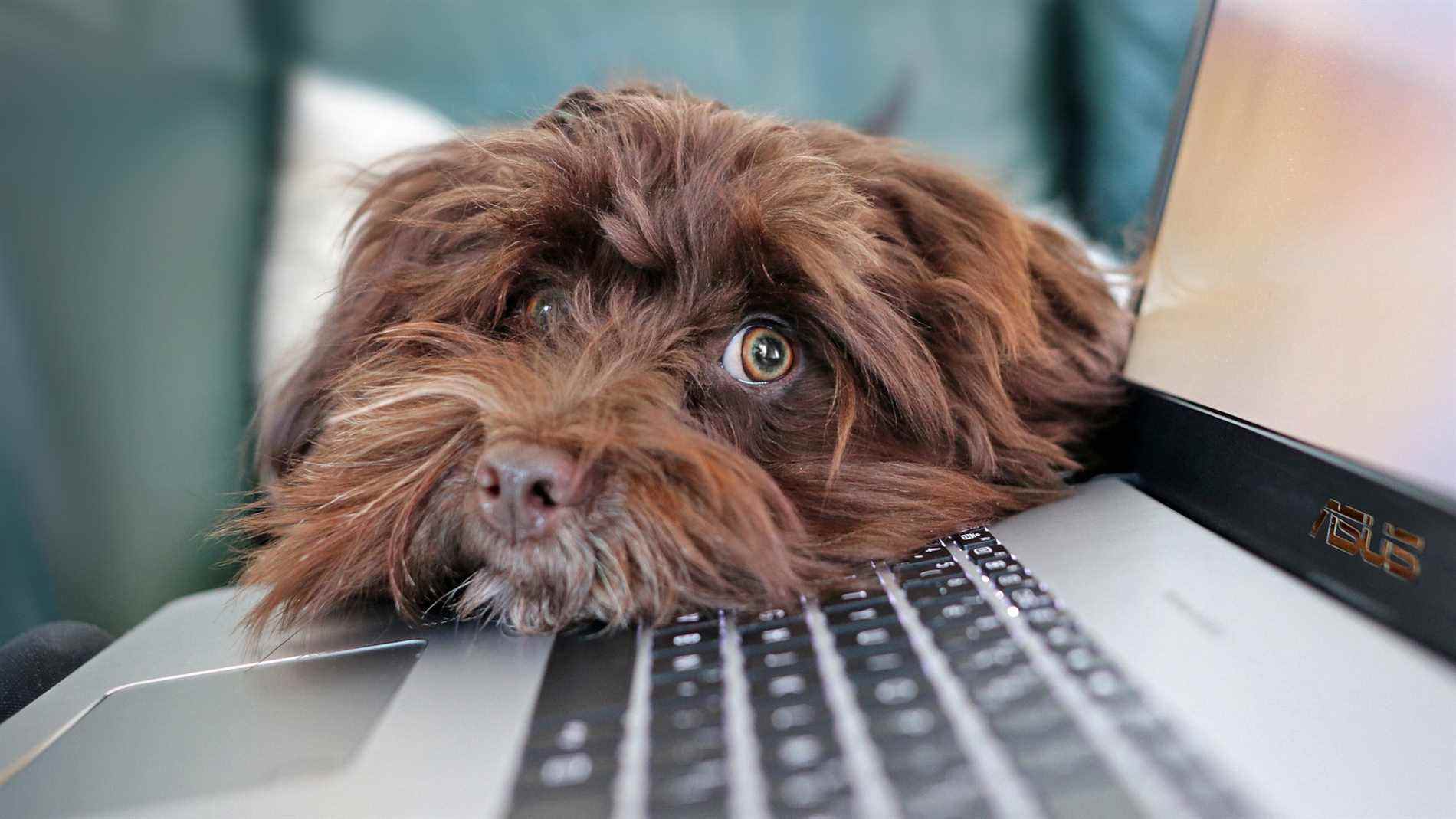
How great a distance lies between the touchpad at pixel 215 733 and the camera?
886 mm

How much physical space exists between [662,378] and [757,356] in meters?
0.18

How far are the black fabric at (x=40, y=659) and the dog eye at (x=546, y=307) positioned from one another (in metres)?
0.89

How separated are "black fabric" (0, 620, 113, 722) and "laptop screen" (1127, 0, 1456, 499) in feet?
5.84

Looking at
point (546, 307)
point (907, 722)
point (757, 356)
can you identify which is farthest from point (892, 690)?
point (546, 307)

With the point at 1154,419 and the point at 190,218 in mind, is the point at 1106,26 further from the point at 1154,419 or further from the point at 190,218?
the point at 190,218

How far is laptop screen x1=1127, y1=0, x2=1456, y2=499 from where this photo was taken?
0.91 m

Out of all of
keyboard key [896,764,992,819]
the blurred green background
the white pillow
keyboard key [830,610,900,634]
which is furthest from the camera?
the white pillow

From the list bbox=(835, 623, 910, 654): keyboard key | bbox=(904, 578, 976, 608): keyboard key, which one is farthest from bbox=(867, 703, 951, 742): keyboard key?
bbox=(904, 578, 976, 608): keyboard key

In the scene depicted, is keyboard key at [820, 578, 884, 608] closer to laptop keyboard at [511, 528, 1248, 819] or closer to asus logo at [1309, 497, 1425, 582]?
laptop keyboard at [511, 528, 1248, 819]

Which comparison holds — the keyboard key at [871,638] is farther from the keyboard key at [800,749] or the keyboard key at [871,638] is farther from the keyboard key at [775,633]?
the keyboard key at [800,749]

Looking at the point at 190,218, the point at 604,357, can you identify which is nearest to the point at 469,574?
the point at 604,357

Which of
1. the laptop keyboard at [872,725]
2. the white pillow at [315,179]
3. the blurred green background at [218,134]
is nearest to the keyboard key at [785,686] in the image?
the laptop keyboard at [872,725]

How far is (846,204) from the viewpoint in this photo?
1405 millimetres

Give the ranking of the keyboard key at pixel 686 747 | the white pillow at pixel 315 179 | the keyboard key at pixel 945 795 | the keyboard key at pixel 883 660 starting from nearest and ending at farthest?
the keyboard key at pixel 945 795 → the keyboard key at pixel 686 747 → the keyboard key at pixel 883 660 → the white pillow at pixel 315 179
